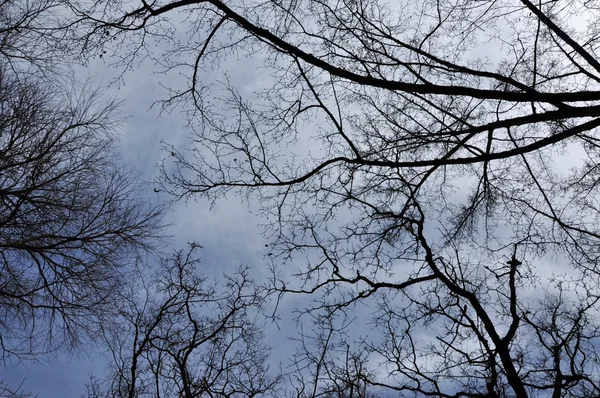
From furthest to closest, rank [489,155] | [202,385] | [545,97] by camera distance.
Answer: [202,385], [489,155], [545,97]

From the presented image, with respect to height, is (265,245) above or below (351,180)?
below

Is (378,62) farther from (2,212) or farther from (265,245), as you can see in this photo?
(2,212)

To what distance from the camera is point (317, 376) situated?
32.9 ft

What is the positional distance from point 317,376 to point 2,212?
6747 mm

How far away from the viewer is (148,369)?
11.5 m

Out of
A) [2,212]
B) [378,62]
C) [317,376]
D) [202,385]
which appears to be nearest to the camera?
[378,62]

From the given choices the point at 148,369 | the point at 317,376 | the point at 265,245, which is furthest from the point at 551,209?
the point at 148,369

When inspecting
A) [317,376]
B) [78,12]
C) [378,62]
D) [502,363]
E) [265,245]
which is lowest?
[502,363]

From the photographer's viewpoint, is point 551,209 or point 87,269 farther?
point 87,269

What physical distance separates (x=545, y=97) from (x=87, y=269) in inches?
277

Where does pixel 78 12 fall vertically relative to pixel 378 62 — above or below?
above

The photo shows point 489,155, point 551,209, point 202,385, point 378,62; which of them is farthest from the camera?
point 202,385

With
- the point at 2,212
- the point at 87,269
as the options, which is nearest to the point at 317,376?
the point at 87,269

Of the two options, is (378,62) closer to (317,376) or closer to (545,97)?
(545,97)
